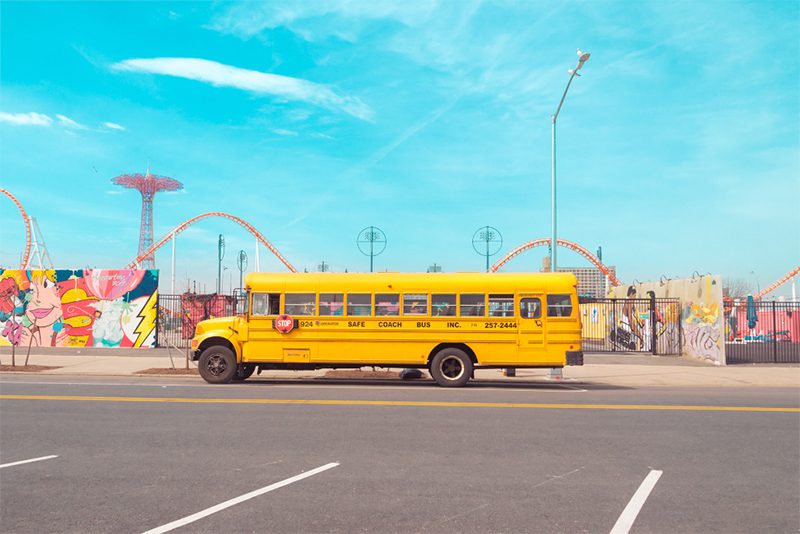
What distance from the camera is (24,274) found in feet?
93.0

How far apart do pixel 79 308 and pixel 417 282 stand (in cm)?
1956

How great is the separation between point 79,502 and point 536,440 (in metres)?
5.82

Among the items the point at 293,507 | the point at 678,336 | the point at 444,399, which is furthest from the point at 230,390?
the point at 678,336

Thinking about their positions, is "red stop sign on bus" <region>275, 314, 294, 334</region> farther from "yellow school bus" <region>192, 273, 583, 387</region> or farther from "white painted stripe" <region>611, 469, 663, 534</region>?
"white painted stripe" <region>611, 469, 663, 534</region>

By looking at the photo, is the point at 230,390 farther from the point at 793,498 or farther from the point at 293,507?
the point at 793,498

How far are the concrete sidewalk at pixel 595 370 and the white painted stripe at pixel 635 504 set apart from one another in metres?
11.4

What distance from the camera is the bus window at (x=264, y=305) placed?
16078 mm

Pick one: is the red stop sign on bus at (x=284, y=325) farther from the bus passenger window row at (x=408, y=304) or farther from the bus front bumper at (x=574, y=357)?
the bus front bumper at (x=574, y=357)

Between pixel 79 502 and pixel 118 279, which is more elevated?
pixel 118 279

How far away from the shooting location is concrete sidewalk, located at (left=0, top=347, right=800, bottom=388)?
59.8ft

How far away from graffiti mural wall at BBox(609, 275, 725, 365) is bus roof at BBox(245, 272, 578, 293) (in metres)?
10.8

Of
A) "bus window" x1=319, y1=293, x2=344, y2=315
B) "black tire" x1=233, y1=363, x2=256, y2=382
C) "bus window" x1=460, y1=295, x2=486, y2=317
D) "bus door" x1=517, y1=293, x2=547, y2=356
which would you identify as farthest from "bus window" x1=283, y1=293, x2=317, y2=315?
"bus door" x1=517, y1=293, x2=547, y2=356

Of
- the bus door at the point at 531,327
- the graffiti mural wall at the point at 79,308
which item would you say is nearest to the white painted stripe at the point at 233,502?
the bus door at the point at 531,327

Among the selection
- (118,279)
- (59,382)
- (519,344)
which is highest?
(118,279)
